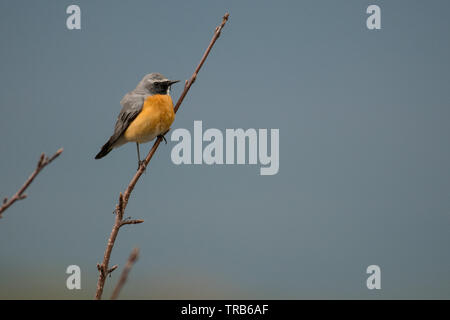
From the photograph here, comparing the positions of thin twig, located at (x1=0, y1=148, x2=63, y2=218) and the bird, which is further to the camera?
the bird

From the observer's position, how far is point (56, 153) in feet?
4.69

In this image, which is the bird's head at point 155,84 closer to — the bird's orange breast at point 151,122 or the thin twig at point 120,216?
the bird's orange breast at point 151,122

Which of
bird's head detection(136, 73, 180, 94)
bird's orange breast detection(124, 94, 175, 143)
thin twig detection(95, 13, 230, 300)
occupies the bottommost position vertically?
thin twig detection(95, 13, 230, 300)

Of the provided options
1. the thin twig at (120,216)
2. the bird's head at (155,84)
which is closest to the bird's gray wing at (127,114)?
the bird's head at (155,84)

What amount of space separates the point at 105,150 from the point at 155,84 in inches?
32.0

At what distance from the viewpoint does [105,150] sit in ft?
14.3

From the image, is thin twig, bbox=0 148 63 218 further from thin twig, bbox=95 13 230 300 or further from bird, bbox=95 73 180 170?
bird, bbox=95 73 180 170

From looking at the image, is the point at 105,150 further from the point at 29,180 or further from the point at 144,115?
the point at 29,180

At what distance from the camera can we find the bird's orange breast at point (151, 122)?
4188mm

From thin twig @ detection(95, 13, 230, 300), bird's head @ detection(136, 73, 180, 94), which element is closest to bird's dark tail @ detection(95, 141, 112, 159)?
bird's head @ detection(136, 73, 180, 94)

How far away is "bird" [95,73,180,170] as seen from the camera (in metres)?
4.20

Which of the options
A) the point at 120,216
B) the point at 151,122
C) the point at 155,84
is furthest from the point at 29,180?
the point at 155,84

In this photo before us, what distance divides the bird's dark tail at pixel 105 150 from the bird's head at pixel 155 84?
26.1 inches
